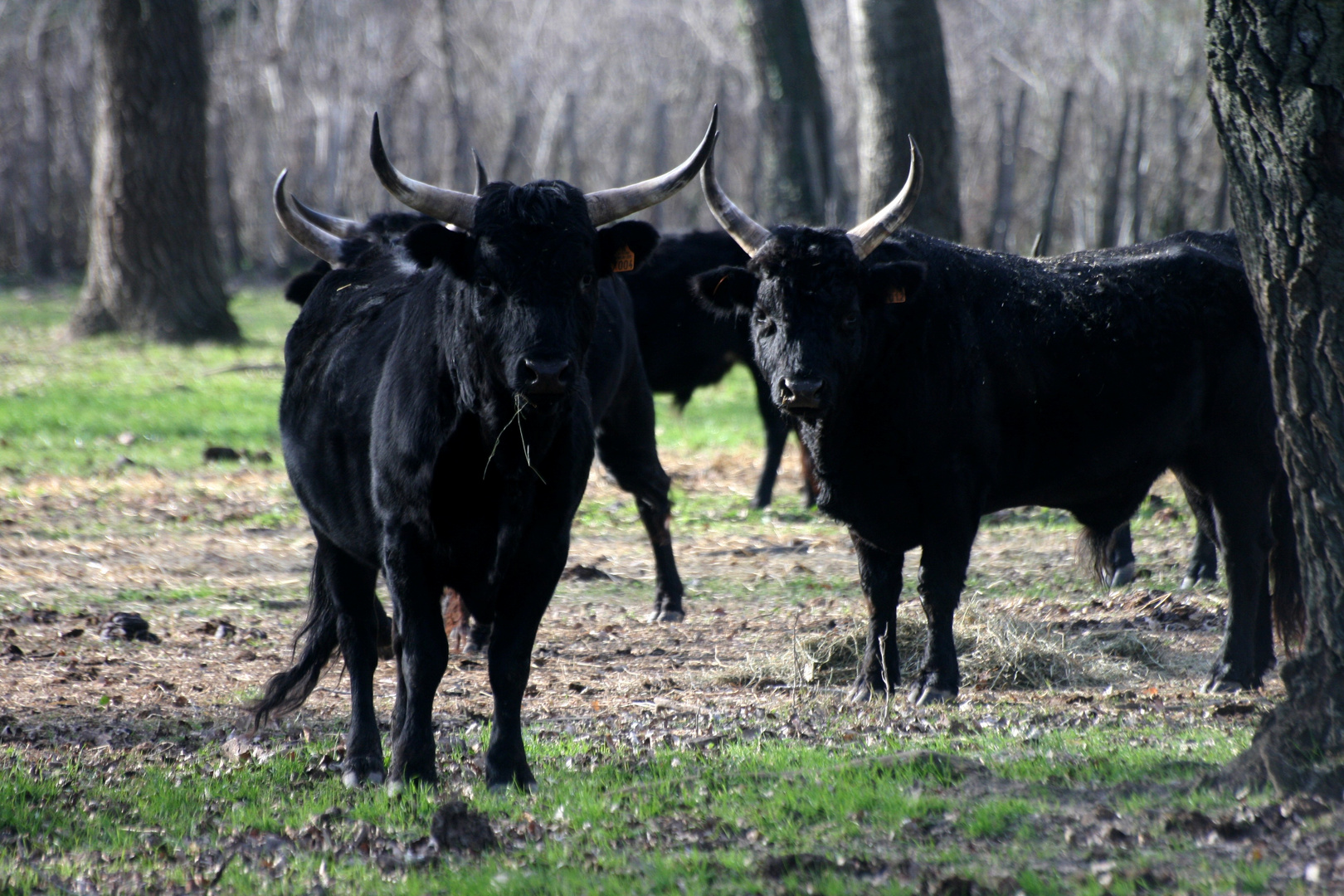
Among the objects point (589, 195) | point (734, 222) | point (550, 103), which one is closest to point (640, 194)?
point (589, 195)

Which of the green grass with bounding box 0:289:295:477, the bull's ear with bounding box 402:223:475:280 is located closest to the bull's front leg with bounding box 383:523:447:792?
the bull's ear with bounding box 402:223:475:280

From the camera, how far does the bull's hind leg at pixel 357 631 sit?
507cm

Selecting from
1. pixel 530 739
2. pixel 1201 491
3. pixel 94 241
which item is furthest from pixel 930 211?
pixel 94 241

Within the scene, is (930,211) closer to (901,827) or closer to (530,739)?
(530,739)

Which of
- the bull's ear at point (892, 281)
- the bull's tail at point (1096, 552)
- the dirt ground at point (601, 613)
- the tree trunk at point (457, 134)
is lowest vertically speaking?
the dirt ground at point (601, 613)

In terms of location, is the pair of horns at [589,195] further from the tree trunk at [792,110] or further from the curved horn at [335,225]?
the tree trunk at [792,110]

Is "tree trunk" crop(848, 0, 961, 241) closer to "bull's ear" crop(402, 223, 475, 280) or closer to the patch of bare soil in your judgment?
the patch of bare soil

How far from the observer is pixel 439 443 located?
4574mm

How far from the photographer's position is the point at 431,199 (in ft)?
15.9

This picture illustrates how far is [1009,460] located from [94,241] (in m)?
15.0

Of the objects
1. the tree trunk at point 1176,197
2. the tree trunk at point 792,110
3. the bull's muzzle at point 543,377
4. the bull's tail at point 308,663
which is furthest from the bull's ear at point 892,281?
the tree trunk at point 1176,197

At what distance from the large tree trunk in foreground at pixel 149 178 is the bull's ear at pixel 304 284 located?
11.8m

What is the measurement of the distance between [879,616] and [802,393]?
1211 mm

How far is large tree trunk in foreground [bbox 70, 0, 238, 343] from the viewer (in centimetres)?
1755
